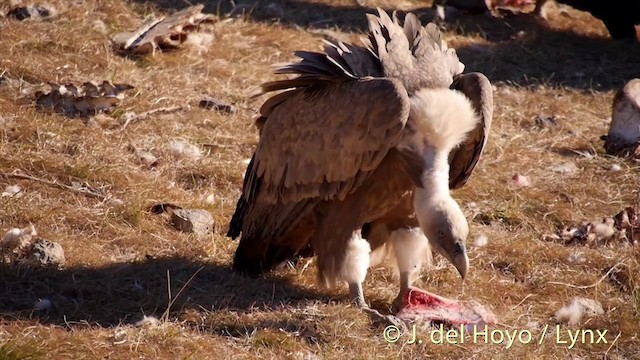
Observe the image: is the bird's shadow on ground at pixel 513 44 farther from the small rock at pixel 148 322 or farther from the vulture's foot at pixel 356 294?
the small rock at pixel 148 322

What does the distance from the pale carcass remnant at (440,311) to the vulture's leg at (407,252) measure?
6cm

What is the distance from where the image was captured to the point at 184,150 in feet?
22.5

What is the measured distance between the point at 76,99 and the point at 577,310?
3416mm

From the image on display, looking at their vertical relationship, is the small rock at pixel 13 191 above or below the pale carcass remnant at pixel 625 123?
above

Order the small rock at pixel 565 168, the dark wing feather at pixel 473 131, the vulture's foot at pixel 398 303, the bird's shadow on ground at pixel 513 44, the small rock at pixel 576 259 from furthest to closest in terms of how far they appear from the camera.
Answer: the bird's shadow on ground at pixel 513 44
the small rock at pixel 565 168
the small rock at pixel 576 259
the vulture's foot at pixel 398 303
the dark wing feather at pixel 473 131

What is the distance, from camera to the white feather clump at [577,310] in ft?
17.9

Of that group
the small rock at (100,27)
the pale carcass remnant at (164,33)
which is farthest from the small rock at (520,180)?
the small rock at (100,27)

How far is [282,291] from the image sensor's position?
5.46 meters

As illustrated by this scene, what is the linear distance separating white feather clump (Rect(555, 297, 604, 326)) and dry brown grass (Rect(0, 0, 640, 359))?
0.05 m

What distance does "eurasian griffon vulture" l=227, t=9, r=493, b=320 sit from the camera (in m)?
4.92

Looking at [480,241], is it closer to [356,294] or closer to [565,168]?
[356,294]

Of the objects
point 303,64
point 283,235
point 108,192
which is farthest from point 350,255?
point 108,192

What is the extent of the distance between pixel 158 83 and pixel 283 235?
103 inches

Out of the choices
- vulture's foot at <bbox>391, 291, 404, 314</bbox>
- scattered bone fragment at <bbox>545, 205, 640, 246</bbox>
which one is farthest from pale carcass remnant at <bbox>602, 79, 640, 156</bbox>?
vulture's foot at <bbox>391, 291, 404, 314</bbox>
